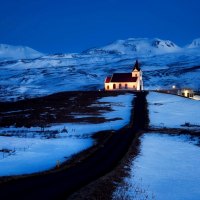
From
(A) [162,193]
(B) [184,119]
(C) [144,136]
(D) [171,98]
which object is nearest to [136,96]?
(D) [171,98]

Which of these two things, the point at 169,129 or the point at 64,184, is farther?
the point at 169,129

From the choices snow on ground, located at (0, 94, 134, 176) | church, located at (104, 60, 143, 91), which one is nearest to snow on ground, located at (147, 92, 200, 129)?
snow on ground, located at (0, 94, 134, 176)

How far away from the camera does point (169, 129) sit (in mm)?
62469

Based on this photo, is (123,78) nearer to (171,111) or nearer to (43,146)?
(171,111)

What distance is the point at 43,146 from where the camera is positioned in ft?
145

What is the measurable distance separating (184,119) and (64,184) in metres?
53.6

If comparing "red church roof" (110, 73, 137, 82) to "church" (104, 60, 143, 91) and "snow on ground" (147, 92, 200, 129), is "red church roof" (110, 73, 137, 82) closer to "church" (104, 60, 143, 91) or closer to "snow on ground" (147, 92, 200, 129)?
"church" (104, 60, 143, 91)

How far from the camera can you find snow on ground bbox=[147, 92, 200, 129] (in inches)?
2848

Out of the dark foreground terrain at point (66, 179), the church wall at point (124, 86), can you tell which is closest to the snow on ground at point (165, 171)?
the dark foreground terrain at point (66, 179)

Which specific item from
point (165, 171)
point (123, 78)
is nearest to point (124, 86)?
point (123, 78)

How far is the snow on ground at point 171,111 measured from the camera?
72331 mm

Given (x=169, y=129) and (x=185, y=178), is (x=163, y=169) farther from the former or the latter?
(x=169, y=129)

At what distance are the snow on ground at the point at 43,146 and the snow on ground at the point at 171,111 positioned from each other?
6.57 meters

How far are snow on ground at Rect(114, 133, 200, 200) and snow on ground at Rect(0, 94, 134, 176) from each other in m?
7.12
